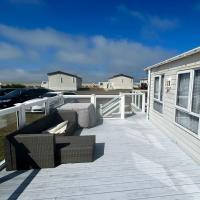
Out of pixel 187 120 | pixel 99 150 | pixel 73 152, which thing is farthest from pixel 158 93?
pixel 73 152

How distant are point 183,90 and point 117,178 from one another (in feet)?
8.79

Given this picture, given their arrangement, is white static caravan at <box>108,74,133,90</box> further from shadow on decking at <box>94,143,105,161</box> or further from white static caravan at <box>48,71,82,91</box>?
shadow on decking at <box>94,143,105,161</box>

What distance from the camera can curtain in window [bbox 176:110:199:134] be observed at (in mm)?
3619

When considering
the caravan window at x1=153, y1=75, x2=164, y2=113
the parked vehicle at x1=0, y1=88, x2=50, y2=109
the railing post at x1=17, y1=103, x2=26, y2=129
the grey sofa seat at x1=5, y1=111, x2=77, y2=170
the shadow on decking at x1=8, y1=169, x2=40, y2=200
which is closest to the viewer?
the shadow on decking at x1=8, y1=169, x2=40, y2=200

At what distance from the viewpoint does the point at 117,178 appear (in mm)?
2898

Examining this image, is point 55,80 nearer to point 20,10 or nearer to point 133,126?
point 20,10

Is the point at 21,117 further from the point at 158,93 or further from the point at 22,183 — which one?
the point at 158,93

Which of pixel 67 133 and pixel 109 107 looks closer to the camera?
pixel 67 133

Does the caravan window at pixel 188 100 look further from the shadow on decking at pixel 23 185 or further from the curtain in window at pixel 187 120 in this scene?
the shadow on decking at pixel 23 185

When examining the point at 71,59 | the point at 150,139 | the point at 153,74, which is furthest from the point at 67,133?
the point at 71,59

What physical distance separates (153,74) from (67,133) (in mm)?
4422

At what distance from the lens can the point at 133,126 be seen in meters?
6.42

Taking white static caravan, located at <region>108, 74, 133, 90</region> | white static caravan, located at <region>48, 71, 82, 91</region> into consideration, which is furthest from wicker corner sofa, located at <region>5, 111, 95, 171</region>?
white static caravan, located at <region>108, 74, 133, 90</region>

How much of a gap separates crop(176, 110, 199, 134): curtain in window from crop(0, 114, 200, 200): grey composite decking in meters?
0.65
